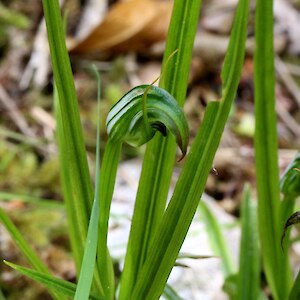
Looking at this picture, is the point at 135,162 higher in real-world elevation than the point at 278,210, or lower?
higher

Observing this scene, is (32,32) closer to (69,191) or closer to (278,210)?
(69,191)

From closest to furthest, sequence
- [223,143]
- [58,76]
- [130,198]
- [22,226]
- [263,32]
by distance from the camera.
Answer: [58,76] < [263,32] < [22,226] < [130,198] < [223,143]

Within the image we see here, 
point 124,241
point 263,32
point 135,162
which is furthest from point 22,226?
point 263,32

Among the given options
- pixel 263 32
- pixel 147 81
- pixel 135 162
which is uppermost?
pixel 147 81

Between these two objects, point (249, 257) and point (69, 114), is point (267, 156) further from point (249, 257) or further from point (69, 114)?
point (69, 114)

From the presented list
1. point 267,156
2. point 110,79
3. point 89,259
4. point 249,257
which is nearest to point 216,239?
point 249,257
